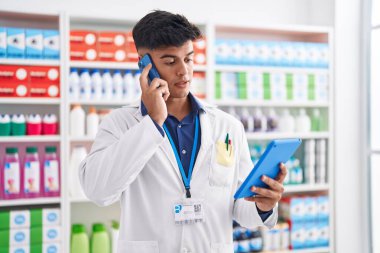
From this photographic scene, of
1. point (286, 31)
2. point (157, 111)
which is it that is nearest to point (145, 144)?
point (157, 111)

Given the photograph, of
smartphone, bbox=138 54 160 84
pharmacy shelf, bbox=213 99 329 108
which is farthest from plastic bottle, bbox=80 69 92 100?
smartphone, bbox=138 54 160 84

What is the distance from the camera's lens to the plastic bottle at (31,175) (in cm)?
347

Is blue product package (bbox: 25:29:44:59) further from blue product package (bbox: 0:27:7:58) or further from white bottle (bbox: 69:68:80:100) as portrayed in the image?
white bottle (bbox: 69:68:80:100)

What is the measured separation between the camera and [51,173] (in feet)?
11.6

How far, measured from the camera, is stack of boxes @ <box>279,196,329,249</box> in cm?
424

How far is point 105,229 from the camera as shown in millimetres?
3799

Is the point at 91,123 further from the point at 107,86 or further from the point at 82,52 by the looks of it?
the point at 82,52

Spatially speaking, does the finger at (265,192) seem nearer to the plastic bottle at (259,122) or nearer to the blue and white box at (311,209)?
the plastic bottle at (259,122)

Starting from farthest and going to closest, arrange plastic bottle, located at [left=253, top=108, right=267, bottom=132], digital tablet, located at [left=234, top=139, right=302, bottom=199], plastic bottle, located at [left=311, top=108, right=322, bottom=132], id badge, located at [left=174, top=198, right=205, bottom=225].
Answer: plastic bottle, located at [left=311, top=108, right=322, bottom=132] → plastic bottle, located at [left=253, top=108, right=267, bottom=132] → id badge, located at [left=174, top=198, right=205, bottom=225] → digital tablet, located at [left=234, top=139, right=302, bottom=199]

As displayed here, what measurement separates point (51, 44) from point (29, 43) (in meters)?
0.16

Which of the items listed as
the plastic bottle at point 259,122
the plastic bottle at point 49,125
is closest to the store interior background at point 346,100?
the plastic bottle at point 259,122

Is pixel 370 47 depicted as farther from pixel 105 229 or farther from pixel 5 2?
pixel 5 2

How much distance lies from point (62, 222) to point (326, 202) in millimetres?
2466

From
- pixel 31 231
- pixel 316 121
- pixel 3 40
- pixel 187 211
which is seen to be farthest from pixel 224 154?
pixel 316 121
